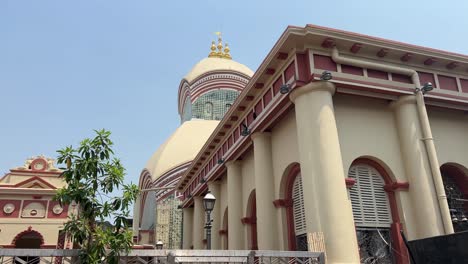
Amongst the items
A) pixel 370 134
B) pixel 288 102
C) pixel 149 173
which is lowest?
pixel 370 134

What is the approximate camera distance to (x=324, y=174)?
9.41 metres

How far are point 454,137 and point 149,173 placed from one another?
26.1 metres

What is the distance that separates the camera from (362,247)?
1020cm

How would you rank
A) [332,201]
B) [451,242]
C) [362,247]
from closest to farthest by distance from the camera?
[451,242] < [332,201] < [362,247]

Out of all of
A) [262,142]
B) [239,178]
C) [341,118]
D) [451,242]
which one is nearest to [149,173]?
[239,178]

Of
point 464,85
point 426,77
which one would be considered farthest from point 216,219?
point 464,85

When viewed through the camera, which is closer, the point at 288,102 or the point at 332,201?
the point at 332,201

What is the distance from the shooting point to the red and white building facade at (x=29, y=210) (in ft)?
84.2

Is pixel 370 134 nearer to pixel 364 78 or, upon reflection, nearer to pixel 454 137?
pixel 364 78

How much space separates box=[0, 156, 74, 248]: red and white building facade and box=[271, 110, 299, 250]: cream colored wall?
1762 centimetres

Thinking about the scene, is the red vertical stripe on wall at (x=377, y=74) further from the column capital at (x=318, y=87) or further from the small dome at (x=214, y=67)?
the small dome at (x=214, y=67)

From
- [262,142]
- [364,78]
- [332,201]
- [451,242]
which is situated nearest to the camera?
[451,242]

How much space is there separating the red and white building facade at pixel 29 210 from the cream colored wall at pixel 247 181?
14.9 metres

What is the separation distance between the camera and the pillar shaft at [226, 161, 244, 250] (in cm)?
1466
